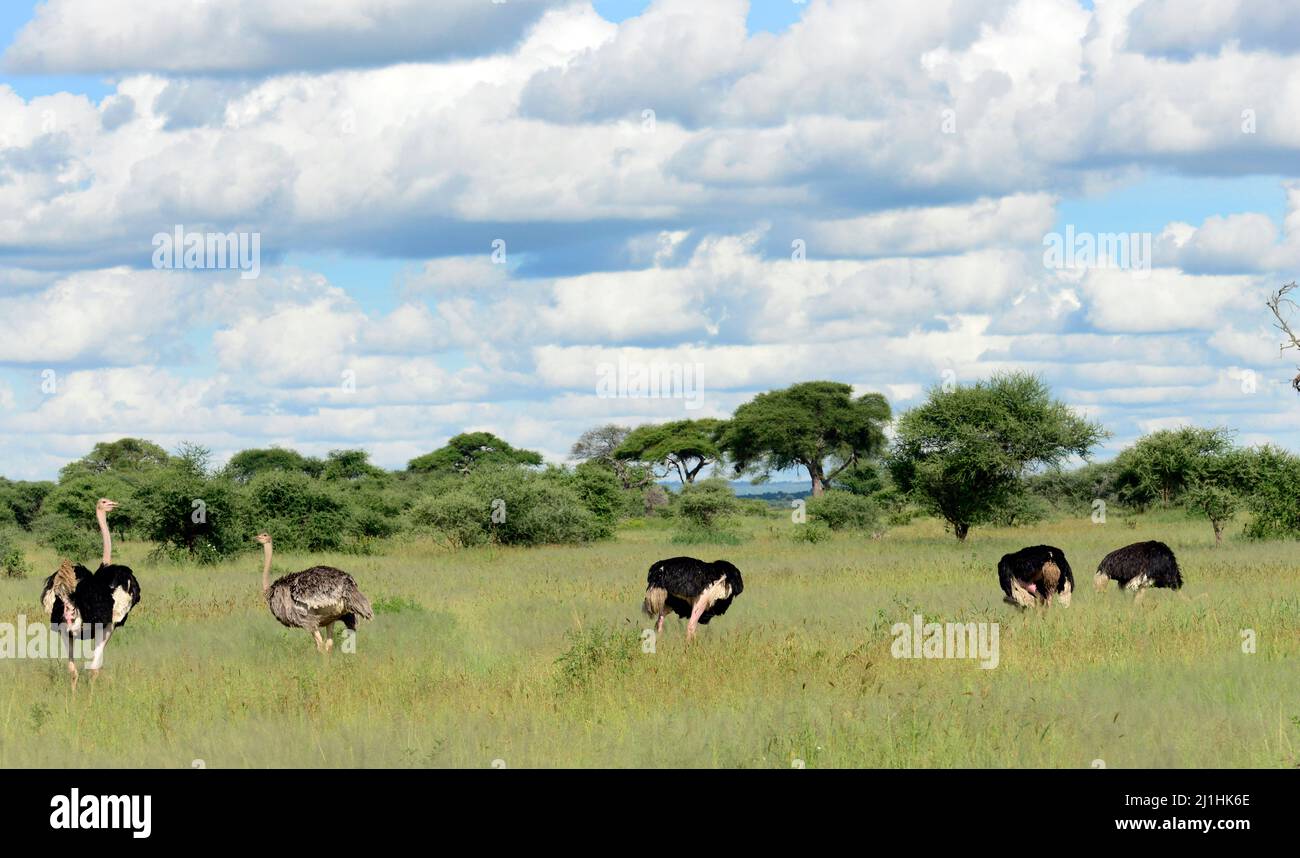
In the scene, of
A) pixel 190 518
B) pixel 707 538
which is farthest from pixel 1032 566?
pixel 707 538

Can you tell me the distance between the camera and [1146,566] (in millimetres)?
20062

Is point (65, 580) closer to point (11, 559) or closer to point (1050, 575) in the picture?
point (1050, 575)

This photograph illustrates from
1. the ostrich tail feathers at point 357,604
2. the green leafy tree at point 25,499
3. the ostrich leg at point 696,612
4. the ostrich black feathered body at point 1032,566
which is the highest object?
the green leafy tree at point 25,499

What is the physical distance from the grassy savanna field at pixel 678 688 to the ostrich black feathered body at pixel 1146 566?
0.40 metres

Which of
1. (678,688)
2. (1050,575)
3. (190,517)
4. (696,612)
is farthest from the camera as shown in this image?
(190,517)

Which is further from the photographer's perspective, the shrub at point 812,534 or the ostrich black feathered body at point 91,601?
the shrub at point 812,534

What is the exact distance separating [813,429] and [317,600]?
212 ft

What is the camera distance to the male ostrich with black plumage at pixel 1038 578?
18.0 metres

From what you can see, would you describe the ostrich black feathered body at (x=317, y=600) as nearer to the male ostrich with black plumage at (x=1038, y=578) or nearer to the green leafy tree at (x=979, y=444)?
the male ostrich with black plumage at (x=1038, y=578)

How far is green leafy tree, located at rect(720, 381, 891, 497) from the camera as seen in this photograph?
78250mm

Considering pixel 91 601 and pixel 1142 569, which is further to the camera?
pixel 1142 569

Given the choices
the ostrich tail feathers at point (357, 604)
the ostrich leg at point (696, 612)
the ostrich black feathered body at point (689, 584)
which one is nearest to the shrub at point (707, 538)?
the ostrich black feathered body at point (689, 584)
